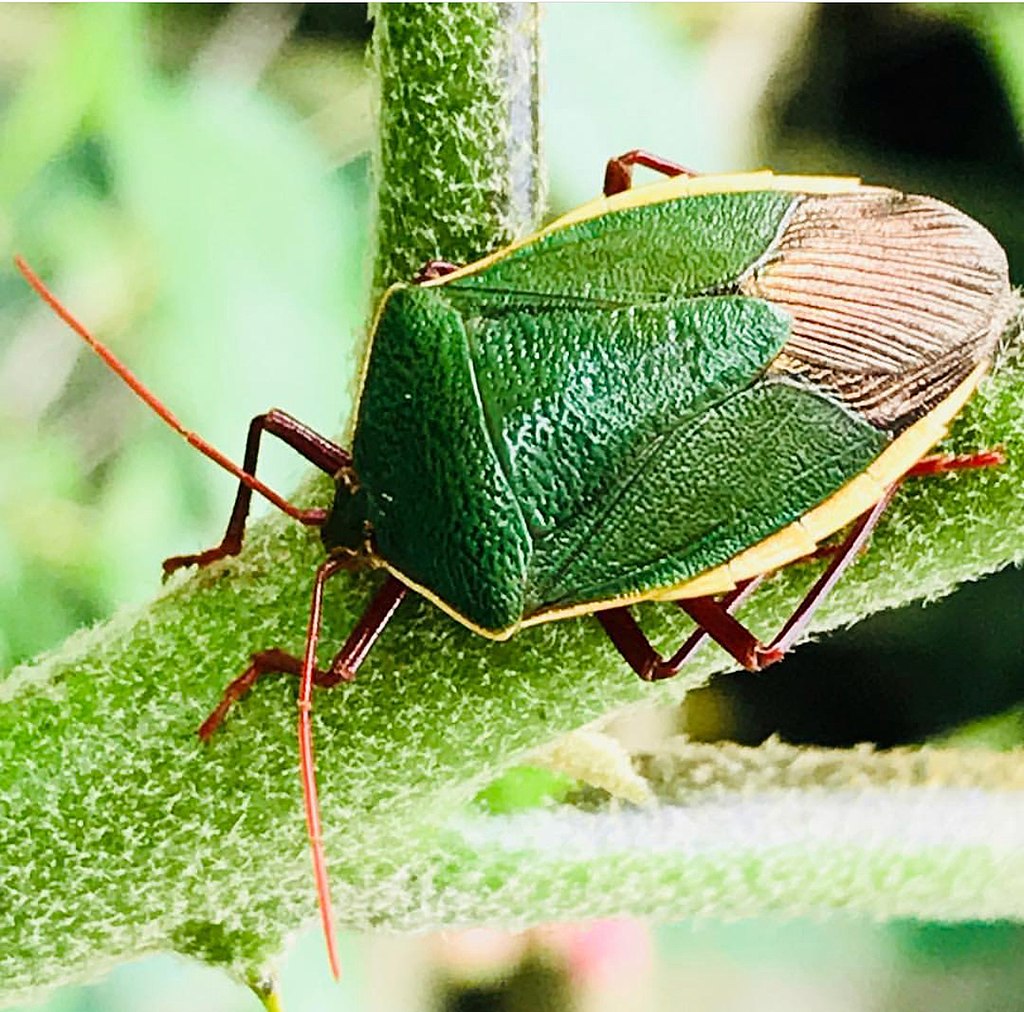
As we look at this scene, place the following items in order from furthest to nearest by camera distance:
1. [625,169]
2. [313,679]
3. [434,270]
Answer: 1. [625,169]
2. [434,270]
3. [313,679]

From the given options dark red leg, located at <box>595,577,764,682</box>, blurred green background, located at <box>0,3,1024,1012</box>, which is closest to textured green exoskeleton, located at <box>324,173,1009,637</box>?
dark red leg, located at <box>595,577,764,682</box>

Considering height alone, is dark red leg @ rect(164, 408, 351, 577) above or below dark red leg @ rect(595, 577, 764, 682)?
above

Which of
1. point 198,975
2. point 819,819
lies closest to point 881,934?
point 198,975

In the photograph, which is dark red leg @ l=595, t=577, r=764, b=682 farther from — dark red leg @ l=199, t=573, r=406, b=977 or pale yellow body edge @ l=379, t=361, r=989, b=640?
dark red leg @ l=199, t=573, r=406, b=977

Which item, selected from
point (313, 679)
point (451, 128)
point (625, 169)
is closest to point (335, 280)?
point (625, 169)

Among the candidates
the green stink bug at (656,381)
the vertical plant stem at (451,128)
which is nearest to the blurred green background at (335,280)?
the green stink bug at (656,381)

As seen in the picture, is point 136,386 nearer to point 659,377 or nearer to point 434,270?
point 434,270
